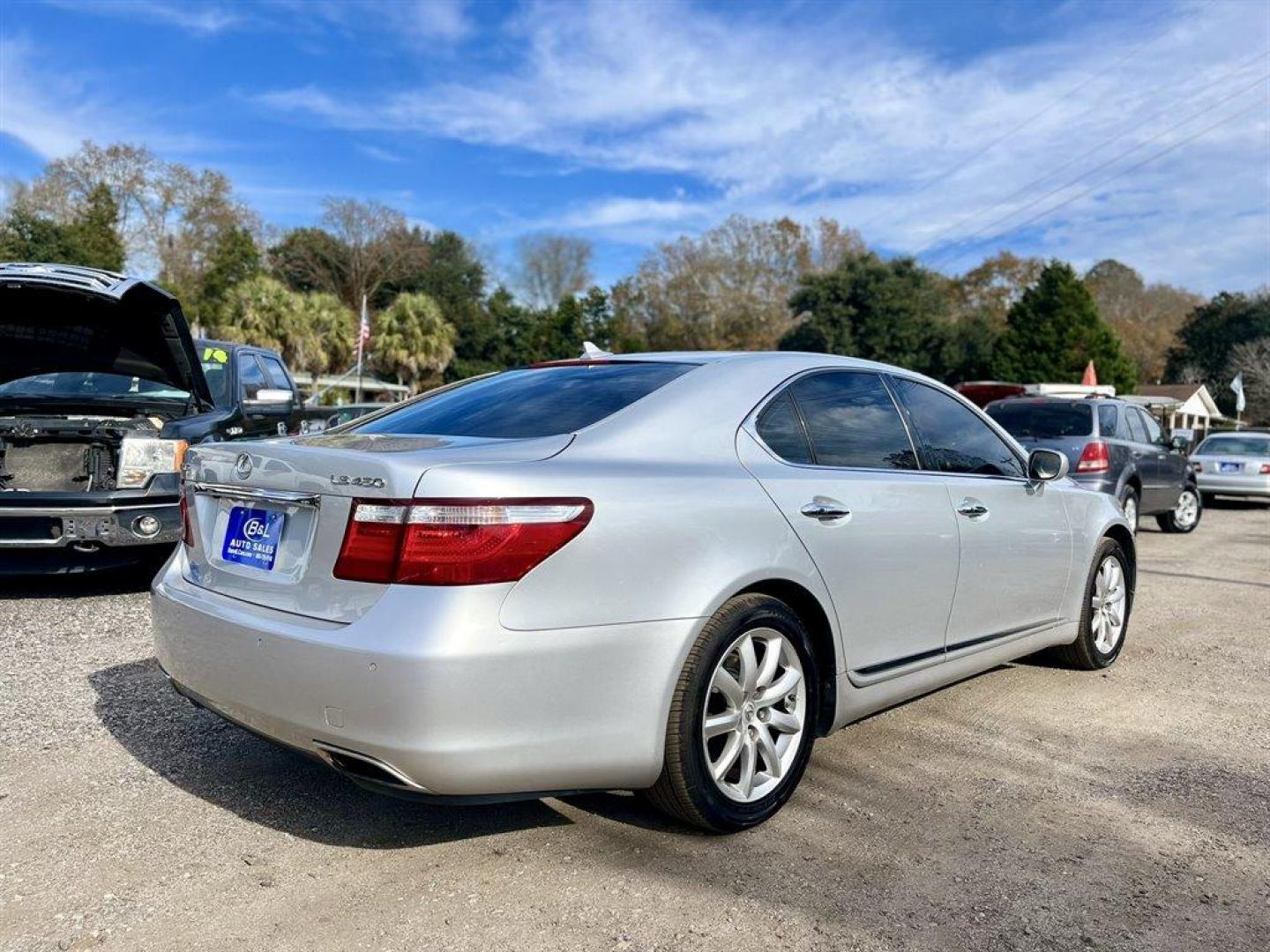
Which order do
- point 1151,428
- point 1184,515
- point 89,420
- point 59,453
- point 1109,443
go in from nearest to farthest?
point 59,453 < point 89,420 < point 1109,443 < point 1151,428 < point 1184,515

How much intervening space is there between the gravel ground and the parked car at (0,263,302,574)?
144cm

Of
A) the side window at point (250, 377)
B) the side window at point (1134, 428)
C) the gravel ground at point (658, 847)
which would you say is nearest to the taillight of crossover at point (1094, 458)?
the side window at point (1134, 428)

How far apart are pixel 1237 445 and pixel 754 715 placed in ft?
55.7

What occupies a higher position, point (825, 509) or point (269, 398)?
point (269, 398)

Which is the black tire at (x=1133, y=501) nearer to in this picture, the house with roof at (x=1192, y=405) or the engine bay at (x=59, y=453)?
the engine bay at (x=59, y=453)

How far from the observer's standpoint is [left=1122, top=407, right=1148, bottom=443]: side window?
1105cm

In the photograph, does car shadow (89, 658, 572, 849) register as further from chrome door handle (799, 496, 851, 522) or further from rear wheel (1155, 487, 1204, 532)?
rear wheel (1155, 487, 1204, 532)

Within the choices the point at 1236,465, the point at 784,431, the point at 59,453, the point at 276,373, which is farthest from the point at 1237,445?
the point at 59,453

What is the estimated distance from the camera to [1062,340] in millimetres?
44625

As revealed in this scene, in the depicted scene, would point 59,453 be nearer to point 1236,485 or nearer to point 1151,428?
point 1151,428

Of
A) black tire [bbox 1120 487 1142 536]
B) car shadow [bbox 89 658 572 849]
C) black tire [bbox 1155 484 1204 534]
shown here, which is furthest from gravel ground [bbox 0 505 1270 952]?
black tire [bbox 1155 484 1204 534]

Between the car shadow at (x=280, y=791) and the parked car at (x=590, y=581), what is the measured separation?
45 cm

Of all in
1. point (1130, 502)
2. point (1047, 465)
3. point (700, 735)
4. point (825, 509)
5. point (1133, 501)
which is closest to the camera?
point (700, 735)

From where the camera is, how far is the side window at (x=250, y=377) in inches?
308
